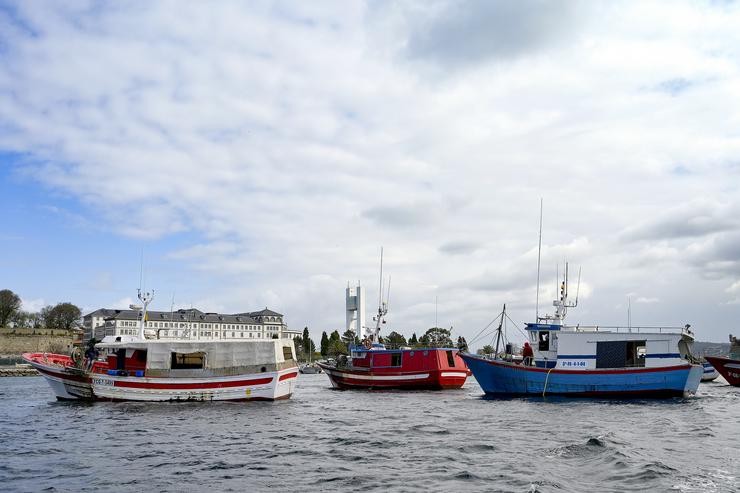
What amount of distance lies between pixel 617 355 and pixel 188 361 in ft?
93.0

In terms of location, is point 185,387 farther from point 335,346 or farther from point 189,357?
point 335,346

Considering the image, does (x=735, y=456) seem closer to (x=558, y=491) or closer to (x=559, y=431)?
(x=559, y=431)

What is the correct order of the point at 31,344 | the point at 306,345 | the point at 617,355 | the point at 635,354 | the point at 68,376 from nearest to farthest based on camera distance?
the point at 68,376 → the point at 617,355 → the point at 635,354 → the point at 31,344 → the point at 306,345

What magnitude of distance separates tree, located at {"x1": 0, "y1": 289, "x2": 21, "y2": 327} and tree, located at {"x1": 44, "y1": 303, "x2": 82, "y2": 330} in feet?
33.0

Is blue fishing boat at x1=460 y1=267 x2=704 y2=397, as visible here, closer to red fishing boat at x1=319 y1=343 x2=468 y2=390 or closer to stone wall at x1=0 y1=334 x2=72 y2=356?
red fishing boat at x1=319 y1=343 x2=468 y2=390

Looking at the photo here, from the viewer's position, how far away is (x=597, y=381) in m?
41.6

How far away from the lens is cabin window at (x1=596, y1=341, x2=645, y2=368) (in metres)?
42.1

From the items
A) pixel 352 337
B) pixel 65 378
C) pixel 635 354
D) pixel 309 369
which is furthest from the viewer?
pixel 309 369

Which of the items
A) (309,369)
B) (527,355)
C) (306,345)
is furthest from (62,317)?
(527,355)

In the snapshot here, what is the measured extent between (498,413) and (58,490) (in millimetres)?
22539

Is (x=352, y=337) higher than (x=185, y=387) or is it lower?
higher

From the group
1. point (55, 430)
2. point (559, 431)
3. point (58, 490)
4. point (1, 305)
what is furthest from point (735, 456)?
point (1, 305)

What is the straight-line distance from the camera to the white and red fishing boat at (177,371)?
37.7 meters

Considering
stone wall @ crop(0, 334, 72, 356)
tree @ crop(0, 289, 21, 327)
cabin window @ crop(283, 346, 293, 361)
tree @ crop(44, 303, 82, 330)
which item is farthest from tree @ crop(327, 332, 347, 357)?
cabin window @ crop(283, 346, 293, 361)
